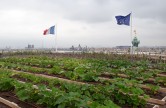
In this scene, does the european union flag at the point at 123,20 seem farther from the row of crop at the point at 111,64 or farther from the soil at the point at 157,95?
the soil at the point at 157,95

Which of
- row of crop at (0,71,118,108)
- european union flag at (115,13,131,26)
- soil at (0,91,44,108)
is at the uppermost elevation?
european union flag at (115,13,131,26)

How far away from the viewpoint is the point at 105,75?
1089 centimetres

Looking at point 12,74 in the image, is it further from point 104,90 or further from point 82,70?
point 104,90

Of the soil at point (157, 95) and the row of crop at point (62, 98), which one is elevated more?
the row of crop at point (62, 98)

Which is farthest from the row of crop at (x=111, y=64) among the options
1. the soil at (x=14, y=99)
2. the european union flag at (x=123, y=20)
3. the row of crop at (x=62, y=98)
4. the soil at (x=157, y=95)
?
the european union flag at (x=123, y=20)

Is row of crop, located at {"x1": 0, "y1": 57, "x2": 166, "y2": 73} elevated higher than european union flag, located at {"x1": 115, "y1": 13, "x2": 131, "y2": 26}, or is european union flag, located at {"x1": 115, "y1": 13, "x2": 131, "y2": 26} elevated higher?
european union flag, located at {"x1": 115, "y1": 13, "x2": 131, "y2": 26}

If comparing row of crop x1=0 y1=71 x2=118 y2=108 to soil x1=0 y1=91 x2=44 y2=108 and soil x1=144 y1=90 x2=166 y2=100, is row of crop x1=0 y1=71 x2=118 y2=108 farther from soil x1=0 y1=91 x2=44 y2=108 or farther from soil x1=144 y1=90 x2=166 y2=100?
soil x1=144 y1=90 x2=166 y2=100

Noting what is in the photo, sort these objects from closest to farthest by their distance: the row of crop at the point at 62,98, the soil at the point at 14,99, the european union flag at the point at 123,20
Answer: the row of crop at the point at 62,98 → the soil at the point at 14,99 → the european union flag at the point at 123,20

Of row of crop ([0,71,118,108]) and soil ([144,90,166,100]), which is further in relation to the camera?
soil ([144,90,166,100])

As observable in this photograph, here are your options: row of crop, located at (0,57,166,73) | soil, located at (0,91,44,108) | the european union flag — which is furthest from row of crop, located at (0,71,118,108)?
the european union flag

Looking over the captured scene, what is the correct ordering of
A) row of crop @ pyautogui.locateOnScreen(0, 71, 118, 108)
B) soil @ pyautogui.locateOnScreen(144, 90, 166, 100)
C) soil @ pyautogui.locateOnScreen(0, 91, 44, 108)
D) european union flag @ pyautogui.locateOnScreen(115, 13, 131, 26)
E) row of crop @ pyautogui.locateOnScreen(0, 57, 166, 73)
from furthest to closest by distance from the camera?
european union flag @ pyautogui.locateOnScreen(115, 13, 131, 26)
row of crop @ pyautogui.locateOnScreen(0, 57, 166, 73)
soil @ pyautogui.locateOnScreen(144, 90, 166, 100)
soil @ pyautogui.locateOnScreen(0, 91, 44, 108)
row of crop @ pyautogui.locateOnScreen(0, 71, 118, 108)

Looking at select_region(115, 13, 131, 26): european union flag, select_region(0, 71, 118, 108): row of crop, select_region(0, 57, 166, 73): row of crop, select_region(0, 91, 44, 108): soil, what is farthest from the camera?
select_region(115, 13, 131, 26): european union flag

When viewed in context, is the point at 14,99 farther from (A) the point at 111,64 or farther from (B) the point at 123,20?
(B) the point at 123,20

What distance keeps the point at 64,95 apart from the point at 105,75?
570cm
